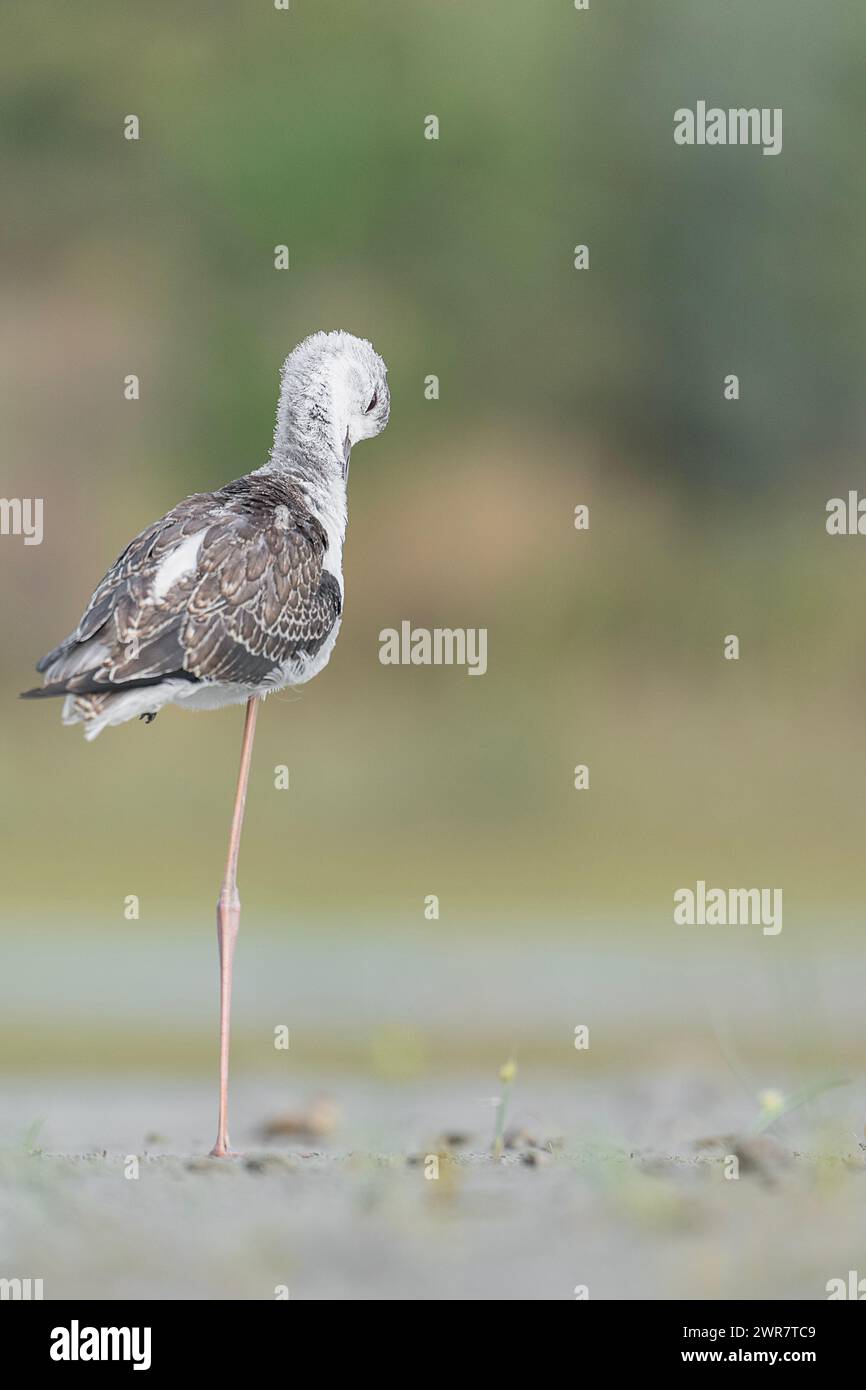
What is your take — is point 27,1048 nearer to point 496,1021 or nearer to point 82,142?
point 496,1021

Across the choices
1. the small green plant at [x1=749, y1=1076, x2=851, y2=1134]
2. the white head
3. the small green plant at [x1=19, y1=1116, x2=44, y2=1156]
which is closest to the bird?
the white head

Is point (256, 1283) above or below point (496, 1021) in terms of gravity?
below

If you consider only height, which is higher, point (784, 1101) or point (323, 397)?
point (323, 397)

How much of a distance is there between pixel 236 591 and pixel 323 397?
876 mm

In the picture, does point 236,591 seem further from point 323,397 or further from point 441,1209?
point 441,1209

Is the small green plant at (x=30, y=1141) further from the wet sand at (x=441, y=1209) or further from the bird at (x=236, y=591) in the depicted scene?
the bird at (x=236, y=591)

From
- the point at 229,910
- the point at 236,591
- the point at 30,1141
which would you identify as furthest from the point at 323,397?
the point at 30,1141

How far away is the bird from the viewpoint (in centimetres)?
645

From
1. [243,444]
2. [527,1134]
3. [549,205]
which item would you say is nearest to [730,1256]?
[527,1134]

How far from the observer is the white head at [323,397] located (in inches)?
287

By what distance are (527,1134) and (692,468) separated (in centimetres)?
1537

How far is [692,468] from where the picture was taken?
21.8 meters

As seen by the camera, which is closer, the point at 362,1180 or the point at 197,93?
the point at 362,1180

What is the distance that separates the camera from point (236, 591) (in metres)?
6.76
